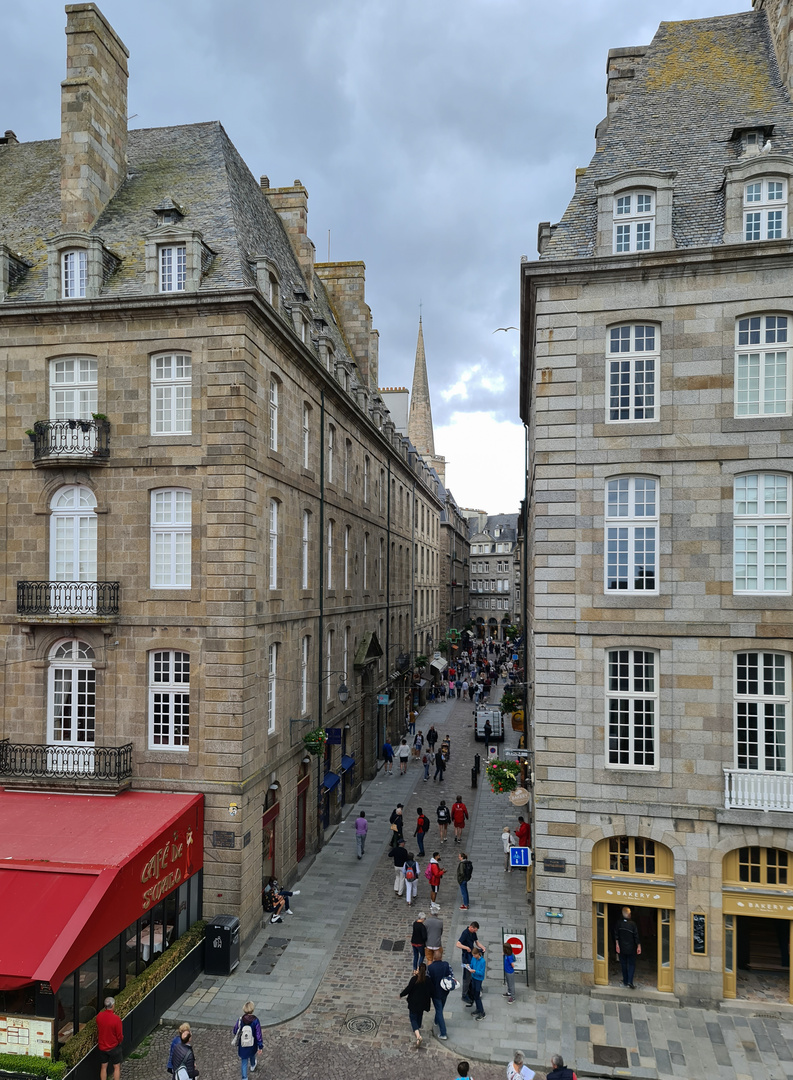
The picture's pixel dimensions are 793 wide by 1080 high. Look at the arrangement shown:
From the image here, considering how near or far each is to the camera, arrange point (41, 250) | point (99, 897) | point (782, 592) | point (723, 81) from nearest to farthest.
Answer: point (99, 897), point (782, 592), point (723, 81), point (41, 250)

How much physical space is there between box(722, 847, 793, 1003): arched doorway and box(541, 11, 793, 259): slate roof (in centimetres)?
1316

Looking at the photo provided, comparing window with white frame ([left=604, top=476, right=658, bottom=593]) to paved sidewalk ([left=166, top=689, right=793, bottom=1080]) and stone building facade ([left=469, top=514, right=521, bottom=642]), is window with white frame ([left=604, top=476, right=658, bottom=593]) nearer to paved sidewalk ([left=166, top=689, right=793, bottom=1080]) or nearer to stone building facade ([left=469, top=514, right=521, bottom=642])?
paved sidewalk ([left=166, top=689, right=793, bottom=1080])

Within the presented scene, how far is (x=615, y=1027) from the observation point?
14.3m

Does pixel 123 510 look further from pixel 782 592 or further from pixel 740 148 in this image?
pixel 740 148

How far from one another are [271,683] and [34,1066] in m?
9.90

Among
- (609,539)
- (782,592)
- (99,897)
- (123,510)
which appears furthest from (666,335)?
(99,897)

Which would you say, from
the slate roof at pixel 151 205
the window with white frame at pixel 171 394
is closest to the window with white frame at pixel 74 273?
the slate roof at pixel 151 205

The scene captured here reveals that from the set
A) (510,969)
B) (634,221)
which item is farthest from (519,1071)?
(634,221)

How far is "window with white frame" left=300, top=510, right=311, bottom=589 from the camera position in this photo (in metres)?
23.6

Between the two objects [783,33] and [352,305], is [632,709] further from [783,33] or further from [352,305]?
[352,305]

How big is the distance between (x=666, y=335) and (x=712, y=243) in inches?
86.8

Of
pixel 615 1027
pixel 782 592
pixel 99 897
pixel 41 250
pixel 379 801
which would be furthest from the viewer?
pixel 379 801

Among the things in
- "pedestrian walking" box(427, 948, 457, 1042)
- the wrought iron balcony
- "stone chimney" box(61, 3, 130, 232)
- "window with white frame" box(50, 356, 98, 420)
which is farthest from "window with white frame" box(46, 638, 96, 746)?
"stone chimney" box(61, 3, 130, 232)

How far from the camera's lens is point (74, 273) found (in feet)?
62.0
